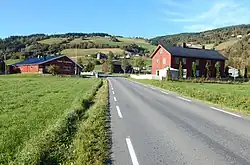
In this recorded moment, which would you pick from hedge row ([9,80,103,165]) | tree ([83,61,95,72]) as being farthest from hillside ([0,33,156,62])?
hedge row ([9,80,103,165])

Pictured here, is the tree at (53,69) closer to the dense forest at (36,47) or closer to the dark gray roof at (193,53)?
the dark gray roof at (193,53)

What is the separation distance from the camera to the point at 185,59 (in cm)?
7519

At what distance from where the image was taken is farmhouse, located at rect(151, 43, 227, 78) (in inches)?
2881

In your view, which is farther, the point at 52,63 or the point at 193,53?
the point at 52,63

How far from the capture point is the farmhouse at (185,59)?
73181 mm

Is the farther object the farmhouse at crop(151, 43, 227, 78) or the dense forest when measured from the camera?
the dense forest

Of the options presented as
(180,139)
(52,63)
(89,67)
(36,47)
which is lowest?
(180,139)

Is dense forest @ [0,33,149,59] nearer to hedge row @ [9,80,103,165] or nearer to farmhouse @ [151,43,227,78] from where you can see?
farmhouse @ [151,43,227,78]

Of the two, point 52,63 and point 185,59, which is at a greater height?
point 185,59

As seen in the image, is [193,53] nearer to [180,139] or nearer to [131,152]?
[180,139]

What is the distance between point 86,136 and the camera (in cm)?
880

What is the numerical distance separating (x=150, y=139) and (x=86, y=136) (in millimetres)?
1768

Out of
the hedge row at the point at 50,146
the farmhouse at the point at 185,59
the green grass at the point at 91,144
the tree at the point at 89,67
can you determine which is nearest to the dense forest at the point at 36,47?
the tree at the point at 89,67

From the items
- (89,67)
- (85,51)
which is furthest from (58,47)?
(89,67)
